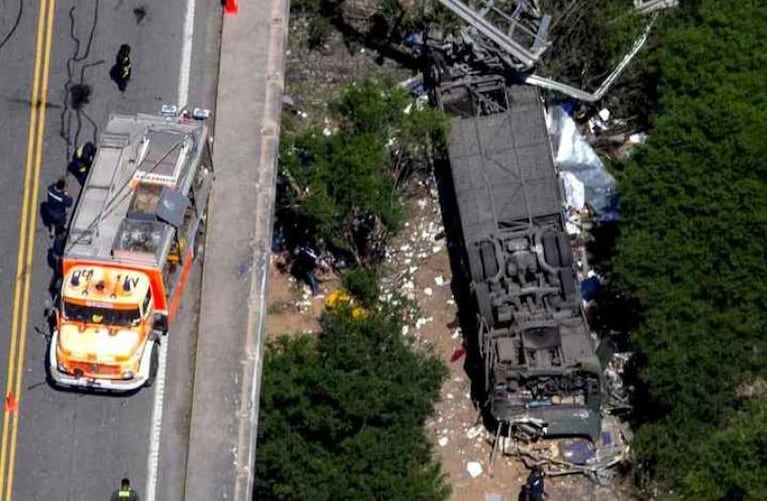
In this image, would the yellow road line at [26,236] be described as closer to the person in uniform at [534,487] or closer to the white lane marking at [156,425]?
the white lane marking at [156,425]

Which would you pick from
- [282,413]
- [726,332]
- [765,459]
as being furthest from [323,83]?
[765,459]

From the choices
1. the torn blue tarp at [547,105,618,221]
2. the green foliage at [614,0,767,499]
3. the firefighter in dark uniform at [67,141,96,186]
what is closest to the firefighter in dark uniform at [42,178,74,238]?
the firefighter in dark uniform at [67,141,96,186]

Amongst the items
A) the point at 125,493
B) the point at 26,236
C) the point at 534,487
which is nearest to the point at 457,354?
the point at 534,487

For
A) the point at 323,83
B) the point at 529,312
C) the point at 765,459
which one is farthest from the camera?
the point at 323,83

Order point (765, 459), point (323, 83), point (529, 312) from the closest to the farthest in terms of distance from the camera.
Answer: point (765, 459) < point (529, 312) < point (323, 83)

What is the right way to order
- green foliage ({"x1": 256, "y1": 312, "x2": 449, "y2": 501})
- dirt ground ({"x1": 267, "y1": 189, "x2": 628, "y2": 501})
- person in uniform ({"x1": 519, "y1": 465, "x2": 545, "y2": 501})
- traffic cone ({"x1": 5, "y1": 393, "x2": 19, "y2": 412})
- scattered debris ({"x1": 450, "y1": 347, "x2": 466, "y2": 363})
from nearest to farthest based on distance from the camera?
1. traffic cone ({"x1": 5, "y1": 393, "x2": 19, "y2": 412})
2. green foliage ({"x1": 256, "y1": 312, "x2": 449, "y2": 501})
3. person in uniform ({"x1": 519, "y1": 465, "x2": 545, "y2": 501})
4. dirt ground ({"x1": 267, "y1": 189, "x2": 628, "y2": 501})
5. scattered debris ({"x1": 450, "y1": 347, "x2": 466, "y2": 363})

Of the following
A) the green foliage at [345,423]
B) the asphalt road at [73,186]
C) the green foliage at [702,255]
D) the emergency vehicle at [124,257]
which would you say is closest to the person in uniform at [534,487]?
the green foliage at [345,423]

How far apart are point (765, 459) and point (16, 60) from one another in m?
17.5

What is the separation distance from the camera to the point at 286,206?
32812 millimetres

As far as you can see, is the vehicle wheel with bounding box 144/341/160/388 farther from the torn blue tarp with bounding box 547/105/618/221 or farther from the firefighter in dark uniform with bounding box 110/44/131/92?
the torn blue tarp with bounding box 547/105/618/221

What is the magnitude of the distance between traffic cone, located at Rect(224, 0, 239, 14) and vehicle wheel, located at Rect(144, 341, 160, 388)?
7242 millimetres

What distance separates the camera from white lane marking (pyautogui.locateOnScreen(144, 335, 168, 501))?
Result: 92.1 feet

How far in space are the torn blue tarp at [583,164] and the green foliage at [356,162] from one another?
3415 millimetres

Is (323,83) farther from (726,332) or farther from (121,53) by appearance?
(726,332)
